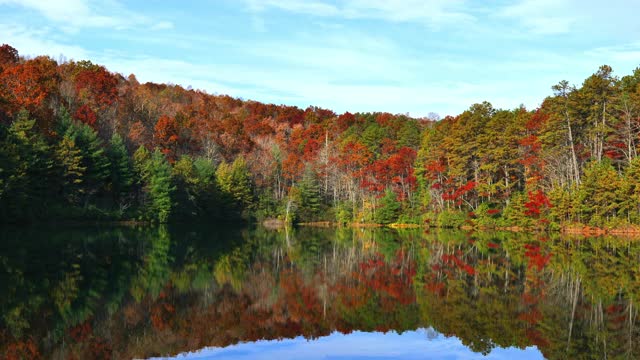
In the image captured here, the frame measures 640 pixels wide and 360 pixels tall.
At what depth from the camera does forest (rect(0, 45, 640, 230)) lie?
153 feet

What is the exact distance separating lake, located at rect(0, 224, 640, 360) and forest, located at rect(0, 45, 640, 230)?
23.5m

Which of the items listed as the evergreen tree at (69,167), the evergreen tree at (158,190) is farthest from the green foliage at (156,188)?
the evergreen tree at (69,167)

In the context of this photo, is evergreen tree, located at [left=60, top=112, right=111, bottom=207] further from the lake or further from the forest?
the lake

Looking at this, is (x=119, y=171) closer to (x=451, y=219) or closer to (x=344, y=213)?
(x=344, y=213)

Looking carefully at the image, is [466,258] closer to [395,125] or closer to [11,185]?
[11,185]

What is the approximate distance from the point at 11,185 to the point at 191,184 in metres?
23.3

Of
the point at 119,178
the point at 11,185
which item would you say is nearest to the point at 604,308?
the point at 11,185

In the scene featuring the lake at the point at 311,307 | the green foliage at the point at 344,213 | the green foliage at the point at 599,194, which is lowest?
the green foliage at the point at 344,213

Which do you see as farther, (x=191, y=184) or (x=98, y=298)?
(x=191, y=184)

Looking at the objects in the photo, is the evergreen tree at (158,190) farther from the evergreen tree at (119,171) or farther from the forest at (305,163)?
the evergreen tree at (119,171)

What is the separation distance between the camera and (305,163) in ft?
253

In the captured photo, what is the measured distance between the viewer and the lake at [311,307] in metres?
10.5

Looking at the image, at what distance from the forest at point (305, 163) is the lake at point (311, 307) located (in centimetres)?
2355

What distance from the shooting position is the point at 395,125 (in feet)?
305
